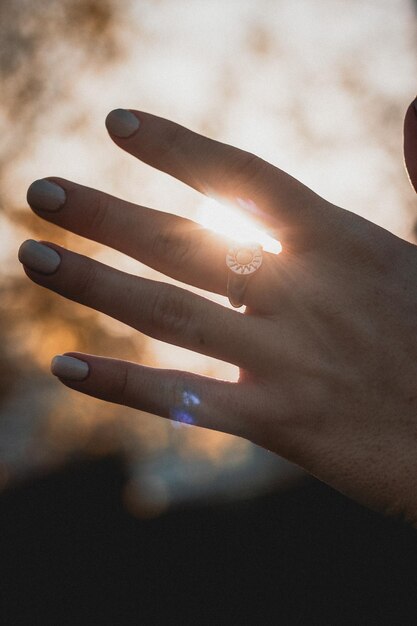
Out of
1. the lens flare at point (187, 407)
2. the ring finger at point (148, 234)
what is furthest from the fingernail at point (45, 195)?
the lens flare at point (187, 407)

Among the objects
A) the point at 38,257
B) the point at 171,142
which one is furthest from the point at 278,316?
the point at 38,257

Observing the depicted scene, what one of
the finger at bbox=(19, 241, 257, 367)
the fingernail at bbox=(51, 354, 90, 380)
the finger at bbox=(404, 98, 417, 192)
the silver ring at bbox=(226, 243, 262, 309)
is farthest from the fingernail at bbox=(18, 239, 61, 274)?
the finger at bbox=(404, 98, 417, 192)

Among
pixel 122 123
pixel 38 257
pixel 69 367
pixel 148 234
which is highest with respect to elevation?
pixel 122 123

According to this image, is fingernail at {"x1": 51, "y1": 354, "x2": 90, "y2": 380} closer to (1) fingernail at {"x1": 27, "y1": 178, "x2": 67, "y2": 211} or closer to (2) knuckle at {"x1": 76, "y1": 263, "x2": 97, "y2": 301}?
(2) knuckle at {"x1": 76, "y1": 263, "x2": 97, "y2": 301}

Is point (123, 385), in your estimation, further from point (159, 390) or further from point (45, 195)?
point (45, 195)

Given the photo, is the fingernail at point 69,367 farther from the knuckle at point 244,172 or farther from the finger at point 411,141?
the finger at point 411,141

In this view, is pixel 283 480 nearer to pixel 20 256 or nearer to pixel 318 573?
pixel 318 573

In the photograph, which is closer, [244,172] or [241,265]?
[241,265]

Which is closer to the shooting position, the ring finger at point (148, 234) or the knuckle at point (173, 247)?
the ring finger at point (148, 234)
